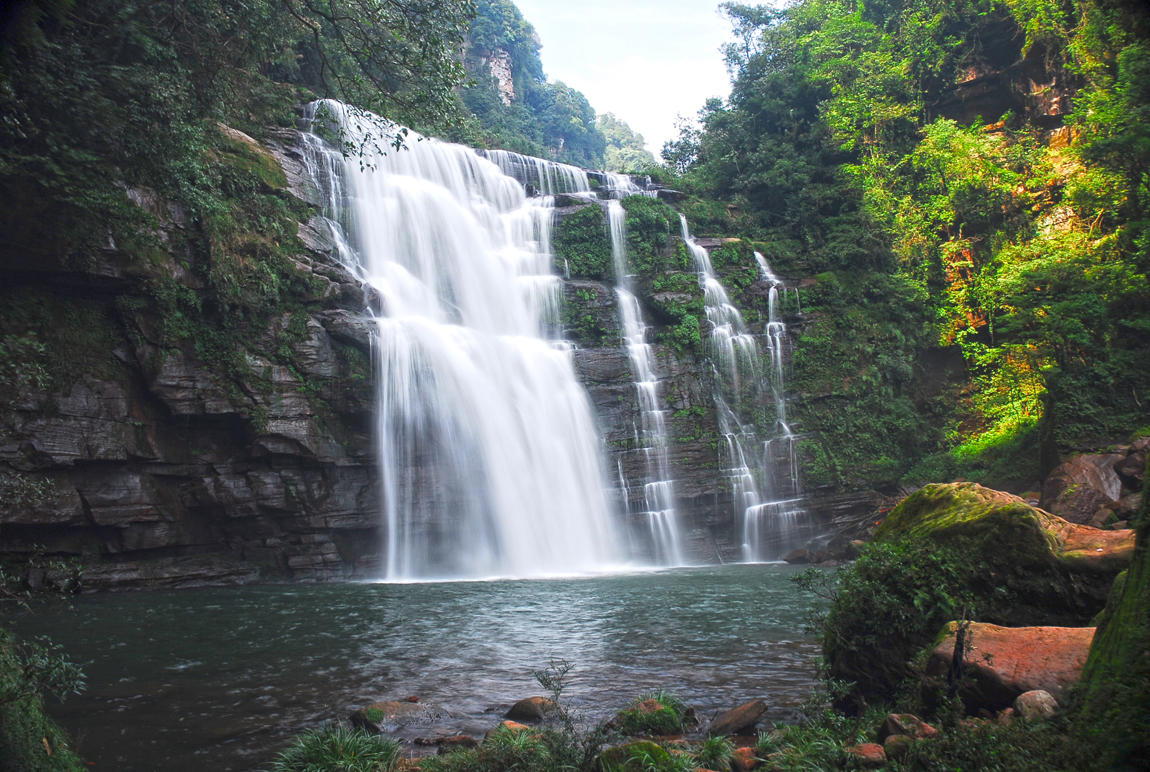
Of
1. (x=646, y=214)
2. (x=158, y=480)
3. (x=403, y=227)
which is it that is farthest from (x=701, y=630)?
(x=646, y=214)

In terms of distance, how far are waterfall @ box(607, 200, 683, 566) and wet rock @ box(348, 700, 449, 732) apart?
1665 cm

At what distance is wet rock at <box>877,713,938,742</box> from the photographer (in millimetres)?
4367

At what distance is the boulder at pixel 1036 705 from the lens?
13.2 feet

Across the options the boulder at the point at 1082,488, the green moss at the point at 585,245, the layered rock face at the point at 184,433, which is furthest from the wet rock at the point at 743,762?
the green moss at the point at 585,245

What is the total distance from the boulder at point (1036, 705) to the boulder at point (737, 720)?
2443 mm

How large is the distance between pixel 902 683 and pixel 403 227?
78.3 ft

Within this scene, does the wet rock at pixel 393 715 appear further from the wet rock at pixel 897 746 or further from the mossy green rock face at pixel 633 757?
the wet rock at pixel 897 746

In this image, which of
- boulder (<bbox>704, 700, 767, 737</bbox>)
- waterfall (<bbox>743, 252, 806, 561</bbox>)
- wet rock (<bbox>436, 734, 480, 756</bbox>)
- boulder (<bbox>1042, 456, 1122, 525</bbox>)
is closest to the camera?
wet rock (<bbox>436, 734, 480, 756</bbox>)

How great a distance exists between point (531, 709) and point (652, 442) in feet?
58.4

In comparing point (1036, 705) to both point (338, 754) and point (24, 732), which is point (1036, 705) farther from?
point (24, 732)

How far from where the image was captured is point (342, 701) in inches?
291

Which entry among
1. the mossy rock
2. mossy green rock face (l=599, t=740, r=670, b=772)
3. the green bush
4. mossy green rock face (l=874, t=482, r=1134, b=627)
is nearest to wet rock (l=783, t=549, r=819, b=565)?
the mossy rock

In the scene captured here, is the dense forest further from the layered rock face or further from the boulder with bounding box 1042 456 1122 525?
the layered rock face

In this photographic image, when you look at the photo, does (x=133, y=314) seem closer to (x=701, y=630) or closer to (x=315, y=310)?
(x=315, y=310)
